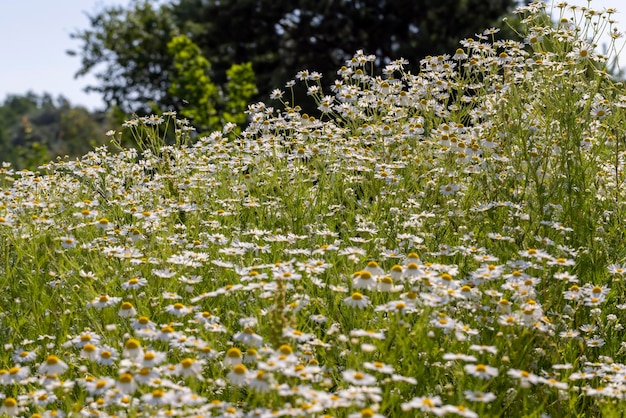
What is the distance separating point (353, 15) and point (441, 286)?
18587mm

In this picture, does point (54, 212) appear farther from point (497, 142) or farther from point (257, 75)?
point (257, 75)

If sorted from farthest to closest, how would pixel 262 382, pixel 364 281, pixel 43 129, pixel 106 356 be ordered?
1. pixel 43 129
2. pixel 364 281
3. pixel 106 356
4. pixel 262 382

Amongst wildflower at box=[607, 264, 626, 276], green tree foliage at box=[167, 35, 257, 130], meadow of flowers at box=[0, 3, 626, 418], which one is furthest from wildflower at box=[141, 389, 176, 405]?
green tree foliage at box=[167, 35, 257, 130]

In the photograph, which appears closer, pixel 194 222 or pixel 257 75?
pixel 194 222

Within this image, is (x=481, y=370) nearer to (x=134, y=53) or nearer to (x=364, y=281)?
(x=364, y=281)

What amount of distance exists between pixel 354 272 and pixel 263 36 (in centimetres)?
1930

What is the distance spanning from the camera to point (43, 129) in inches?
3068

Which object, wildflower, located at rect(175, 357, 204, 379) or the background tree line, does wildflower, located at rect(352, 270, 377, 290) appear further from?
the background tree line

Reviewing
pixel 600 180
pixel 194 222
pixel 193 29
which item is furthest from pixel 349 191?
pixel 193 29

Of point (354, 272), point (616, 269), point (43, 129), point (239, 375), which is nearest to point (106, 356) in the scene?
point (239, 375)

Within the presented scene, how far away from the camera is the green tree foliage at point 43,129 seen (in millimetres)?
23909

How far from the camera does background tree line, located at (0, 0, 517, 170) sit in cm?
2012

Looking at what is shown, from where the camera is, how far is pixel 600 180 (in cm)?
552

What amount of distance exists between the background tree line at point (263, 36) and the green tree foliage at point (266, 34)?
3 centimetres
